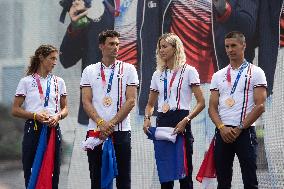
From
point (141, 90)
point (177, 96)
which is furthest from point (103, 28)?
point (177, 96)

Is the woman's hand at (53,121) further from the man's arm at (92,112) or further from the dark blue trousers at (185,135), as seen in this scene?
the dark blue trousers at (185,135)

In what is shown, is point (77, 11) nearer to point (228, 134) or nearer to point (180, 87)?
point (180, 87)

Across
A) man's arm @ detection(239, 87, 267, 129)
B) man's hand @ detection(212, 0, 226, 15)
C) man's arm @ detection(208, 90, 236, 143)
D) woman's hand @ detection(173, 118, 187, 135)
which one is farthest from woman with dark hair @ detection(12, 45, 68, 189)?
man's hand @ detection(212, 0, 226, 15)

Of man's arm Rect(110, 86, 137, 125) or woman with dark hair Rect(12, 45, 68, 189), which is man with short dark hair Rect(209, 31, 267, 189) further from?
woman with dark hair Rect(12, 45, 68, 189)

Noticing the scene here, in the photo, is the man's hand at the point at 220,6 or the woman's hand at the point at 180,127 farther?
the man's hand at the point at 220,6

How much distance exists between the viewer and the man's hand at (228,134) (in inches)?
130

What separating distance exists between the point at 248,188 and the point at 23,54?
106 inches

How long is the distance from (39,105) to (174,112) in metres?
0.95

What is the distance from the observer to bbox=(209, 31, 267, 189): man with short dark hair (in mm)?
3305

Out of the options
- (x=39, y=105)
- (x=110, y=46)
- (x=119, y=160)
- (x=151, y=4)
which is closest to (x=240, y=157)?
(x=119, y=160)

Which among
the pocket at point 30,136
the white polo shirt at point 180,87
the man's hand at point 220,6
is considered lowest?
the pocket at point 30,136

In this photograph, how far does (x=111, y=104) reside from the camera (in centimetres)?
348

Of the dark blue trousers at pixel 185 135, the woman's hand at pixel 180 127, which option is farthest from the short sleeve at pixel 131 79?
the woman's hand at pixel 180 127

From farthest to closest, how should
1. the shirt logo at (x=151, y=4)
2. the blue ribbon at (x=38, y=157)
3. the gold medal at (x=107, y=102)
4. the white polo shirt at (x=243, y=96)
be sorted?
the shirt logo at (x=151, y=4) → the blue ribbon at (x=38, y=157) → the gold medal at (x=107, y=102) → the white polo shirt at (x=243, y=96)
